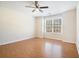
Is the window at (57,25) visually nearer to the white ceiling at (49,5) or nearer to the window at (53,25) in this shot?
the window at (53,25)

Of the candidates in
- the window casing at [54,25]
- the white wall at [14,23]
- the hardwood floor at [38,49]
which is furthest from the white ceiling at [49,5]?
the hardwood floor at [38,49]

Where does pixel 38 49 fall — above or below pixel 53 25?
below

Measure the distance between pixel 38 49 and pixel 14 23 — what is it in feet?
1.89

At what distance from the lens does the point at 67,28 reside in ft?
4.83

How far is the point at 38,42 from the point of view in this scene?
1.58 metres

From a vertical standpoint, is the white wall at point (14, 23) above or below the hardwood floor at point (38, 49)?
above

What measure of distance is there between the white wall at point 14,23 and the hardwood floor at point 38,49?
103 millimetres

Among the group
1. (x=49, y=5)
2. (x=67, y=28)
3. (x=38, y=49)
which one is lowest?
(x=38, y=49)

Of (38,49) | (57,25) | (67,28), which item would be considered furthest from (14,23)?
(67,28)

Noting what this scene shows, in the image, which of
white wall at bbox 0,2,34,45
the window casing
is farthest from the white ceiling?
the window casing

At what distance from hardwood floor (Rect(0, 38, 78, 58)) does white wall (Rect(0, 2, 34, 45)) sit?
0.10 meters

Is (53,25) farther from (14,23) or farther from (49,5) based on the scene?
(14,23)

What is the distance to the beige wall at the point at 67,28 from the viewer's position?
4.66 feet

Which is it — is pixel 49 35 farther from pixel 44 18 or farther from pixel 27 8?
pixel 27 8
